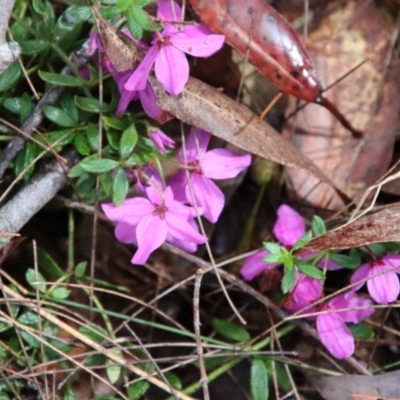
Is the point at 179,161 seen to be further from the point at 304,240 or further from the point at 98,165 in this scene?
the point at 304,240

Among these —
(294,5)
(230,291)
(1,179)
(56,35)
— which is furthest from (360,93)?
(1,179)

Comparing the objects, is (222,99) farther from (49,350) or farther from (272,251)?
(49,350)

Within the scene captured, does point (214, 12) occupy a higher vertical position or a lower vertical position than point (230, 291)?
higher

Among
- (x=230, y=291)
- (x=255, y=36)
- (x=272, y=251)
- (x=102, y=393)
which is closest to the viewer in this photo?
(x=272, y=251)

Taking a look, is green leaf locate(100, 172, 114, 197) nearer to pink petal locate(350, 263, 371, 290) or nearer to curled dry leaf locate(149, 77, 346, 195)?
curled dry leaf locate(149, 77, 346, 195)

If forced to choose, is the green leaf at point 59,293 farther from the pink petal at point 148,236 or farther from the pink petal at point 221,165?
the pink petal at point 221,165

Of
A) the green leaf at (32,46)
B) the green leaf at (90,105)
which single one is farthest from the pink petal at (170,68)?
the green leaf at (32,46)

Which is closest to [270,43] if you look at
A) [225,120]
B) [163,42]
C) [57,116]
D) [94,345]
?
[225,120]
